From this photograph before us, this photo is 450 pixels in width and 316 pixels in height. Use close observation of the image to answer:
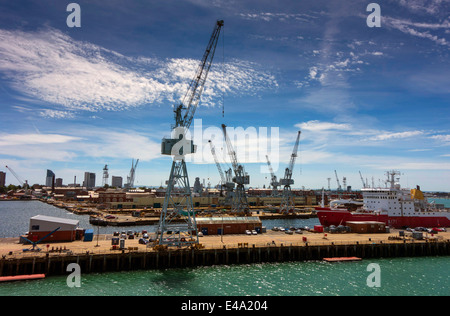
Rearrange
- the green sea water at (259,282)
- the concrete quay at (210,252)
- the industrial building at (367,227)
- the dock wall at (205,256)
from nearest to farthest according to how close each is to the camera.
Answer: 1. the green sea water at (259,282)
2. the dock wall at (205,256)
3. the concrete quay at (210,252)
4. the industrial building at (367,227)

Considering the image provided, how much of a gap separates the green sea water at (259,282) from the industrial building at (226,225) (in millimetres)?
16317

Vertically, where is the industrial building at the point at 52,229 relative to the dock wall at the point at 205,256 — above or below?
above

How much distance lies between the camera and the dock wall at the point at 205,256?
37969mm

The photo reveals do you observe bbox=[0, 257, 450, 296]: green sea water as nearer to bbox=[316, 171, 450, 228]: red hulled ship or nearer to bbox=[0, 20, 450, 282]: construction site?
bbox=[0, 20, 450, 282]: construction site

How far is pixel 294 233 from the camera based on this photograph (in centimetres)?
6625

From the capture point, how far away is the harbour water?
107 feet

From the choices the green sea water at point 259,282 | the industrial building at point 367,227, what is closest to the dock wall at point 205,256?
the green sea water at point 259,282

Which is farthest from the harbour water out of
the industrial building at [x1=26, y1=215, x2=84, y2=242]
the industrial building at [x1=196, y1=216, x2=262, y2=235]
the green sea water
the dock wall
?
the industrial building at [x1=196, y1=216, x2=262, y2=235]

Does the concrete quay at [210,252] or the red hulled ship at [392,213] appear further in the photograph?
the red hulled ship at [392,213]

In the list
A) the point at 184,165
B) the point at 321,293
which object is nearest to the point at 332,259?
the point at 321,293

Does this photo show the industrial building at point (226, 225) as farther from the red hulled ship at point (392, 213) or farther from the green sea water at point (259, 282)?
the red hulled ship at point (392, 213)

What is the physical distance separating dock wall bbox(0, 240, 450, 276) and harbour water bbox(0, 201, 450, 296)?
1.68 meters
